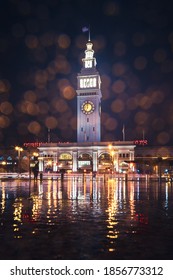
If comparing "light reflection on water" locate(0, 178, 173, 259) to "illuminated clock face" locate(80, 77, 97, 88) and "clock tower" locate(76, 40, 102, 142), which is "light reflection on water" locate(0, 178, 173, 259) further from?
"illuminated clock face" locate(80, 77, 97, 88)

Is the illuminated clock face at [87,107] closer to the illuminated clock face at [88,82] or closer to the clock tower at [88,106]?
the clock tower at [88,106]

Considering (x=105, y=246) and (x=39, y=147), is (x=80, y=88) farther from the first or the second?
(x=105, y=246)

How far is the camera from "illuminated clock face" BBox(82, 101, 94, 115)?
11412cm

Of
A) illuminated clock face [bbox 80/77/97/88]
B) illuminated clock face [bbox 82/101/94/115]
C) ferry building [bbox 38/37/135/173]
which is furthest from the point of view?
illuminated clock face [bbox 80/77/97/88]

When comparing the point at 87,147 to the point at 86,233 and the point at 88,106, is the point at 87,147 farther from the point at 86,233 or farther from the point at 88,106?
the point at 86,233

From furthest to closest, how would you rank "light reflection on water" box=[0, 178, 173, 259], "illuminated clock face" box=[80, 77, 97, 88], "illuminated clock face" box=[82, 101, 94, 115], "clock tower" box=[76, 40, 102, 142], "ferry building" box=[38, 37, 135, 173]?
1. "illuminated clock face" box=[80, 77, 97, 88]
2. "illuminated clock face" box=[82, 101, 94, 115]
3. "clock tower" box=[76, 40, 102, 142]
4. "ferry building" box=[38, 37, 135, 173]
5. "light reflection on water" box=[0, 178, 173, 259]

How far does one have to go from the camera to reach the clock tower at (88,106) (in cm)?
11356

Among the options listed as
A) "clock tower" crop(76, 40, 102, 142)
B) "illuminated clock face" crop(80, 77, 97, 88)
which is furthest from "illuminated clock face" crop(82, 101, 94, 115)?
"illuminated clock face" crop(80, 77, 97, 88)

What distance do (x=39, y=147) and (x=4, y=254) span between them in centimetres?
10848

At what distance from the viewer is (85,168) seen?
362 feet

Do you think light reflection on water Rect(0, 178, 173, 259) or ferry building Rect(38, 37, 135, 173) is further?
ferry building Rect(38, 37, 135, 173)

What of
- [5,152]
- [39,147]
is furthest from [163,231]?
[5,152]

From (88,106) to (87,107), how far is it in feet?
1.57
